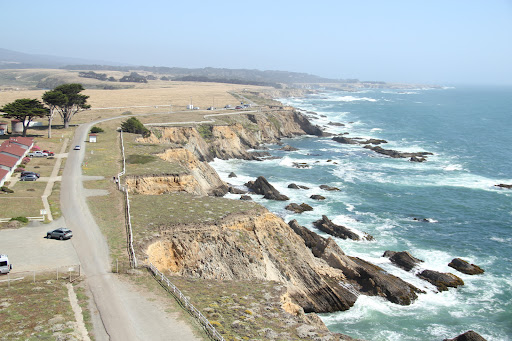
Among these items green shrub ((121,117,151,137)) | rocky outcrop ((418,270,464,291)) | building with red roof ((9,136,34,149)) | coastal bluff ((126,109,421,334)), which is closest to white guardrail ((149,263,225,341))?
coastal bluff ((126,109,421,334))

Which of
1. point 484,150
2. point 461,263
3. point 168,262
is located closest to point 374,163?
point 484,150

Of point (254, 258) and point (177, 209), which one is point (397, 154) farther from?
point (254, 258)

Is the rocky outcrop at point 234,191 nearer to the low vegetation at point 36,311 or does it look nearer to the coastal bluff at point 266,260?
the coastal bluff at point 266,260

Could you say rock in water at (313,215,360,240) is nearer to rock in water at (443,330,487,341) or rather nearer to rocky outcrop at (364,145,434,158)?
rock in water at (443,330,487,341)

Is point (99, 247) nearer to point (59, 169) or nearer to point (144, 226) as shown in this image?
point (144, 226)

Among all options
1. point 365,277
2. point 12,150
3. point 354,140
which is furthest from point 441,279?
point 354,140
